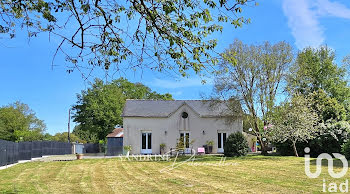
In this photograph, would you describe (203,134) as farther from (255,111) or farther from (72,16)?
(72,16)

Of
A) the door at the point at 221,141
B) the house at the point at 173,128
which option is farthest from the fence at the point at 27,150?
the door at the point at 221,141

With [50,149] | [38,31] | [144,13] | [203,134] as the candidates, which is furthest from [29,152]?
[144,13]

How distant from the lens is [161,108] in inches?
1164

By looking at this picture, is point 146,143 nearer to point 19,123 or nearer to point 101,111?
point 101,111

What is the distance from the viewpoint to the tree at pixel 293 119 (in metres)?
20.8

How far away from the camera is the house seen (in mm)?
28172

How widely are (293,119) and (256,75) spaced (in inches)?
169

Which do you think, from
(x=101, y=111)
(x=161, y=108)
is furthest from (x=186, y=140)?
(x=101, y=111)

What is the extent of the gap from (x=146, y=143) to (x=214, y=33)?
22.9 m

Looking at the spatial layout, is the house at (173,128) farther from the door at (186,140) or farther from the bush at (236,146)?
the bush at (236,146)

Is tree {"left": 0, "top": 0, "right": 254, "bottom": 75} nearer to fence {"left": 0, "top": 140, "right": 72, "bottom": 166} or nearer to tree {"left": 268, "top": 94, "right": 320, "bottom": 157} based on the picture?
fence {"left": 0, "top": 140, "right": 72, "bottom": 166}

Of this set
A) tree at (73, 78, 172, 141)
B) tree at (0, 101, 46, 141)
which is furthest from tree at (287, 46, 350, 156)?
tree at (0, 101, 46, 141)

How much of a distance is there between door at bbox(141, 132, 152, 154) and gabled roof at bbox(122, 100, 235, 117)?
6.34 feet

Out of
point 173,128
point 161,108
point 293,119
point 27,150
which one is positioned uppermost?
point 161,108
